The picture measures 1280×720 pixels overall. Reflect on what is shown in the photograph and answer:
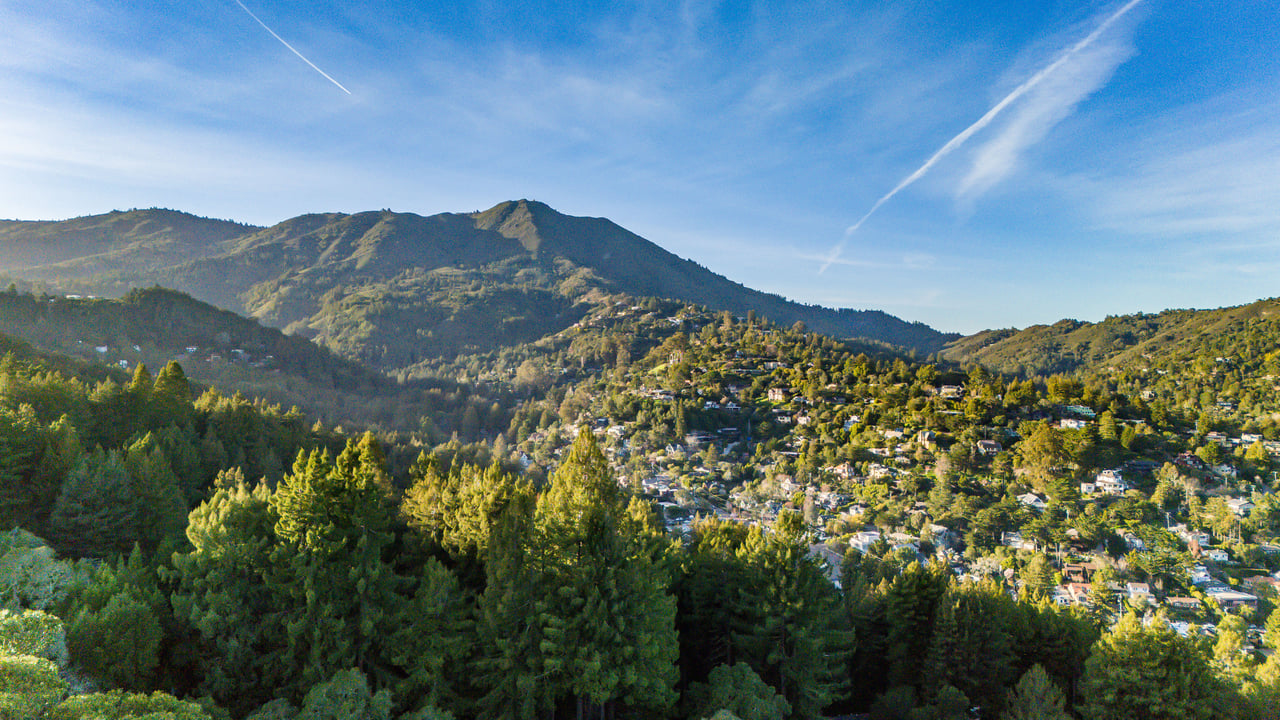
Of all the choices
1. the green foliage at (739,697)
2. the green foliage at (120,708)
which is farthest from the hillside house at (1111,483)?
the green foliage at (120,708)

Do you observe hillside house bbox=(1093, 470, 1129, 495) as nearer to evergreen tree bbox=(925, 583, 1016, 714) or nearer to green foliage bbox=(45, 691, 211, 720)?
evergreen tree bbox=(925, 583, 1016, 714)

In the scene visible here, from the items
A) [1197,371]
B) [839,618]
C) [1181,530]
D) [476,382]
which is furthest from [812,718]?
[476,382]

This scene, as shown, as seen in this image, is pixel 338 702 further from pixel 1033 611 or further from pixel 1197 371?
pixel 1197 371

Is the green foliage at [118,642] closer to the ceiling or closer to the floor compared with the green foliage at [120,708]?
closer to the floor

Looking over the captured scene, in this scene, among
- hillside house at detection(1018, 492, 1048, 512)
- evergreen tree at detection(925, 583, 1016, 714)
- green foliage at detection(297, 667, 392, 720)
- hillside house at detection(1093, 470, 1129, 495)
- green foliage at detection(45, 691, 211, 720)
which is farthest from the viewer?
hillside house at detection(1093, 470, 1129, 495)

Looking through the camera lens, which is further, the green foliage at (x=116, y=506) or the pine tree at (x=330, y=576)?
the green foliage at (x=116, y=506)

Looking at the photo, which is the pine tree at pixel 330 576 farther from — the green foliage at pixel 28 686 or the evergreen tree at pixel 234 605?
the green foliage at pixel 28 686

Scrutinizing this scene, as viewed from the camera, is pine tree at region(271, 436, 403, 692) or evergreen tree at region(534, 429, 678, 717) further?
evergreen tree at region(534, 429, 678, 717)

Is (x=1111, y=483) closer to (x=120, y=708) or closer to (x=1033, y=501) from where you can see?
(x=1033, y=501)

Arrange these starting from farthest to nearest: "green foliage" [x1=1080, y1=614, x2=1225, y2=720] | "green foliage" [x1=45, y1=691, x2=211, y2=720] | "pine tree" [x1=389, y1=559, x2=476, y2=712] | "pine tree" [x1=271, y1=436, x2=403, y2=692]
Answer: "green foliage" [x1=1080, y1=614, x2=1225, y2=720]
"pine tree" [x1=389, y1=559, x2=476, y2=712]
"pine tree" [x1=271, y1=436, x2=403, y2=692]
"green foliage" [x1=45, y1=691, x2=211, y2=720]

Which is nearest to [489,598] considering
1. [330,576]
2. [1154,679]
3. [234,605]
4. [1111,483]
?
[330,576]

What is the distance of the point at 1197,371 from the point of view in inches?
5138

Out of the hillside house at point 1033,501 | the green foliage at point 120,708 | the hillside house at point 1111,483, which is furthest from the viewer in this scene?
the hillside house at point 1111,483

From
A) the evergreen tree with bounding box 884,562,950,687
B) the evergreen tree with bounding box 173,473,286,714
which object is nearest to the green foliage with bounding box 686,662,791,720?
the evergreen tree with bounding box 884,562,950,687
